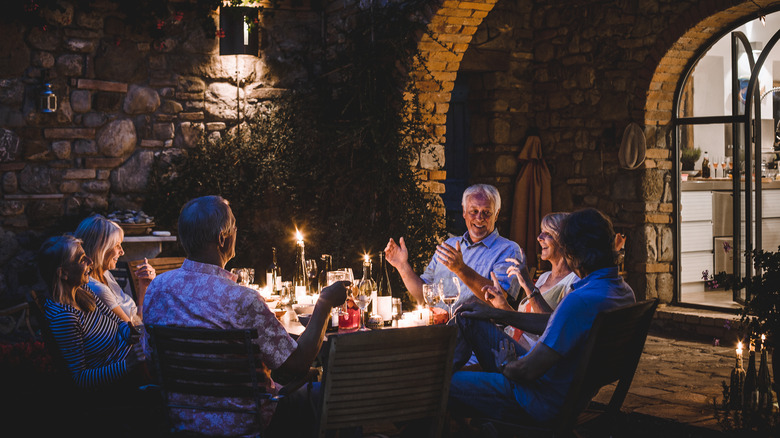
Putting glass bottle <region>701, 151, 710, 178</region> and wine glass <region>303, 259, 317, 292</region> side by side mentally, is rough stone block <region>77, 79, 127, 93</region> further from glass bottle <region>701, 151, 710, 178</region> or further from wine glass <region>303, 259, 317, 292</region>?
glass bottle <region>701, 151, 710, 178</region>

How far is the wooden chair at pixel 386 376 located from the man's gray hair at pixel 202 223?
699 mm

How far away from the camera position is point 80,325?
133 inches

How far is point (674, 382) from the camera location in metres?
5.70

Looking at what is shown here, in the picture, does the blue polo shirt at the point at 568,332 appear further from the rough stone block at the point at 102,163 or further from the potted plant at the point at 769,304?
the rough stone block at the point at 102,163

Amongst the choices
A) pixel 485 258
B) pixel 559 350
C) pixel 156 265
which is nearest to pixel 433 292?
pixel 485 258

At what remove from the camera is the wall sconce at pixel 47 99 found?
21.1 feet

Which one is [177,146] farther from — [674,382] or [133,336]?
[674,382]

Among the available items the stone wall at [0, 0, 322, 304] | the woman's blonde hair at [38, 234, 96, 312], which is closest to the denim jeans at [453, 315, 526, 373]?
the woman's blonde hair at [38, 234, 96, 312]

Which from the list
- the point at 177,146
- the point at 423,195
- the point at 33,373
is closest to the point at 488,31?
the point at 423,195

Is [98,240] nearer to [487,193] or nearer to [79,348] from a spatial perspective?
[79,348]

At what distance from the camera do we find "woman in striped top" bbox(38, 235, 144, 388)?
3.29 m

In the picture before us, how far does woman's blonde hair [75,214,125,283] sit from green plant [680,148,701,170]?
5.81 metres

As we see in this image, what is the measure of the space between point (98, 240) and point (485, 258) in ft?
7.14

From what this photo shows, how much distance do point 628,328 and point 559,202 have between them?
5.82 m
